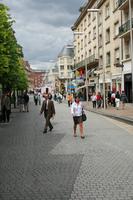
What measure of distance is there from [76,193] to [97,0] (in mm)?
54067

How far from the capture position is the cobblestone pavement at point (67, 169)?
695 cm

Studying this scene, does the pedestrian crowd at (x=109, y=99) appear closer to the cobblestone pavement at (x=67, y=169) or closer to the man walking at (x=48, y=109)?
the man walking at (x=48, y=109)

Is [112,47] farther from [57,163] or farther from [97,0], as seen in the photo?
[57,163]

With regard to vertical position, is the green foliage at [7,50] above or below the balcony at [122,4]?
below

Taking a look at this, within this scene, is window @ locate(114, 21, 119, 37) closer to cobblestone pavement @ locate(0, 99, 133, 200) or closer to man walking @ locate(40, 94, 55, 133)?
man walking @ locate(40, 94, 55, 133)

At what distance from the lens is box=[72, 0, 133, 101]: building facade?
43844 millimetres

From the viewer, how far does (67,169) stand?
29.8 feet

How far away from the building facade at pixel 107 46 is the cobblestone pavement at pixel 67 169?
20716 mm

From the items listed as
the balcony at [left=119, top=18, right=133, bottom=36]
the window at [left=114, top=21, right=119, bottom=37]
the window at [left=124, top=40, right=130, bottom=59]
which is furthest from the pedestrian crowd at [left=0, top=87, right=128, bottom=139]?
the window at [left=114, top=21, right=119, bottom=37]

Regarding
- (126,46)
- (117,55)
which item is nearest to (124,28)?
(126,46)

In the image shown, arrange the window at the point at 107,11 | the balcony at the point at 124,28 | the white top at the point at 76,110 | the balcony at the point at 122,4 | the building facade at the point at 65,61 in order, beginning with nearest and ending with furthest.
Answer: the white top at the point at 76,110
the balcony at the point at 124,28
the balcony at the point at 122,4
the window at the point at 107,11
the building facade at the point at 65,61

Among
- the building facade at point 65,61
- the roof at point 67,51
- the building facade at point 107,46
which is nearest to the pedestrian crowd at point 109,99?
the building facade at point 107,46

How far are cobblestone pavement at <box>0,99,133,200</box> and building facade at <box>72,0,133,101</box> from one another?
20.7 metres

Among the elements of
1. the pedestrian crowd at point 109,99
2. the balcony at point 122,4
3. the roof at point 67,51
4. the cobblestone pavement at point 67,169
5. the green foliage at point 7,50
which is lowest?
the cobblestone pavement at point 67,169
